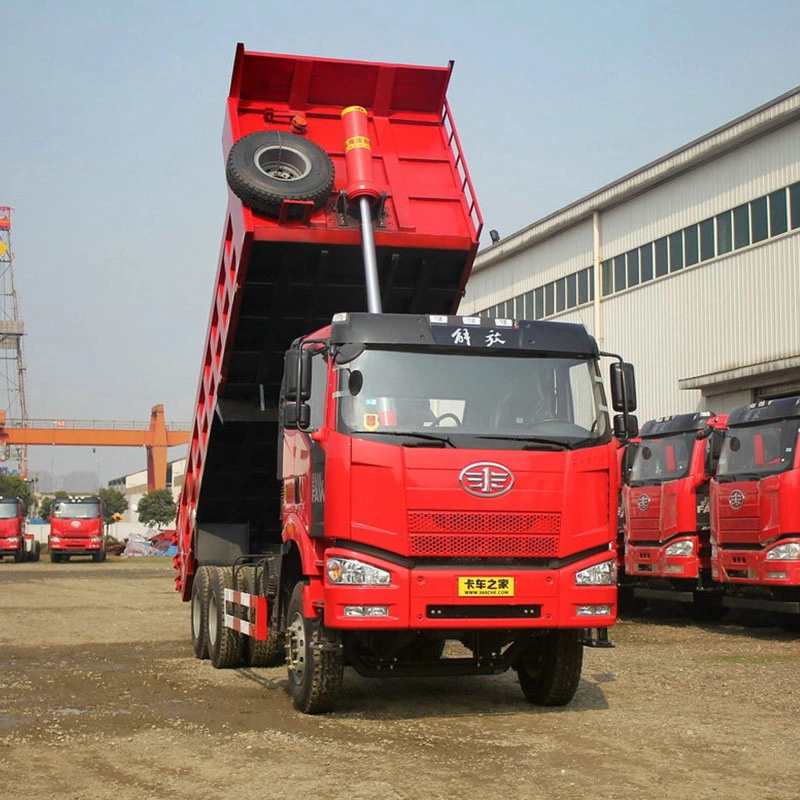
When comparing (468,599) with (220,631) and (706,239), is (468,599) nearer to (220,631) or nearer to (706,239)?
(220,631)

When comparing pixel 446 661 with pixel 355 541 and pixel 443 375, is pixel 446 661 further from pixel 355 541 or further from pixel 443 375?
pixel 443 375

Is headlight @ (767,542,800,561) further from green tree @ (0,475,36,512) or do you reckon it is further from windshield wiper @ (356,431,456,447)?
green tree @ (0,475,36,512)

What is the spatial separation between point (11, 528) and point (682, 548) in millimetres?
31012

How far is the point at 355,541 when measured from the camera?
295 inches

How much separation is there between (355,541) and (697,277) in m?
19.9

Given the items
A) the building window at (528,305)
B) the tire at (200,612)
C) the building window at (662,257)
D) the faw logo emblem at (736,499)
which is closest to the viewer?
the tire at (200,612)

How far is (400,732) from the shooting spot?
24.6 feet

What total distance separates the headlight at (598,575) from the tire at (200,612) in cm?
472

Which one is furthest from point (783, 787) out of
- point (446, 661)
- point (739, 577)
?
point (739, 577)

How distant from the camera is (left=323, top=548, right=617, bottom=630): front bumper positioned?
741cm

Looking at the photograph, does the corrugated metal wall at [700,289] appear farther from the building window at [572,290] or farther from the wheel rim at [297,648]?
the wheel rim at [297,648]

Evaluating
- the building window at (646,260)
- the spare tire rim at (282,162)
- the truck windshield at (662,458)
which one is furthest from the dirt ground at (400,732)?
the building window at (646,260)

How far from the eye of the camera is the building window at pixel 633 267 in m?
28.2

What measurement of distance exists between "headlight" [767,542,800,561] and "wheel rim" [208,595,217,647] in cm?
648
